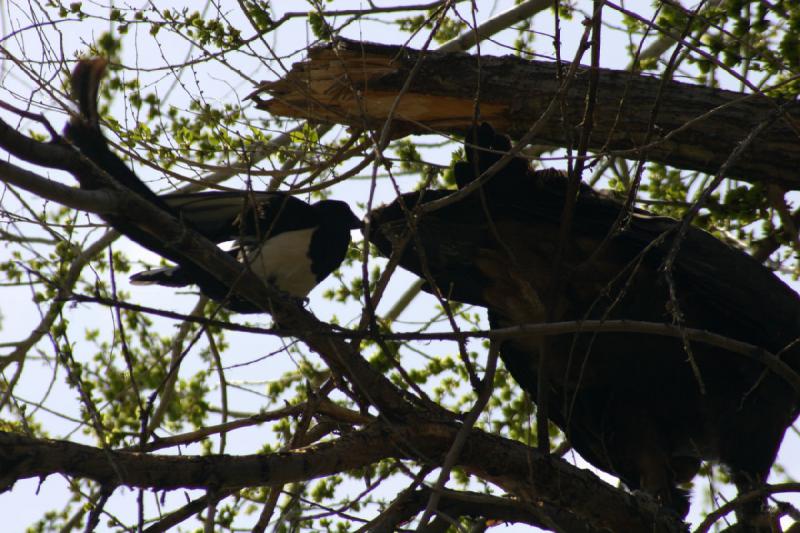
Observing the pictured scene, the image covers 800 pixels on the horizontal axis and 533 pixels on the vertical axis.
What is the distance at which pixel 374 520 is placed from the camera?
2.80 metres

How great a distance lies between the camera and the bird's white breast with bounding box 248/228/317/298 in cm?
396

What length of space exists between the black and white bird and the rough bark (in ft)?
1.57

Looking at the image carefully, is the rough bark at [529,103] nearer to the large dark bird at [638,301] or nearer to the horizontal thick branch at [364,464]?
the large dark bird at [638,301]

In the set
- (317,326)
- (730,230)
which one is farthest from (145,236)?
(730,230)

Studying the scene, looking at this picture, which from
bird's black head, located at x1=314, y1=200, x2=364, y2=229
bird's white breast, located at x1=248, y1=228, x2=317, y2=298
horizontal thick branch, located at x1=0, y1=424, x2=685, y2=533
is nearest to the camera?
horizontal thick branch, located at x1=0, y1=424, x2=685, y2=533

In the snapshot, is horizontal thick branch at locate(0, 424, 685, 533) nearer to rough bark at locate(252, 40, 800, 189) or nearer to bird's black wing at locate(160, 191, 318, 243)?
bird's black wing at locate(160, 191, 318, 243)

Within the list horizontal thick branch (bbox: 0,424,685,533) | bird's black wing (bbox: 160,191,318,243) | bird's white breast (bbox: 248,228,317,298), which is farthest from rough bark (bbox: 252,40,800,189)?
horizontal thick branch (bbox: 0,424,685,533)

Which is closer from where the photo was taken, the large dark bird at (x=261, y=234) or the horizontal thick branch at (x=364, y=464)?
the horizontal thick branch at (x=364, y=464)

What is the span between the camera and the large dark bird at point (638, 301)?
365 cm

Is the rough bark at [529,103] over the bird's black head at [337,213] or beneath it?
over

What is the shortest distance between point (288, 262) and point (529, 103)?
130cm

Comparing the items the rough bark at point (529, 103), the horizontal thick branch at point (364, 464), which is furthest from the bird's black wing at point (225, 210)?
the horizontal thick branch at point (364, 464)

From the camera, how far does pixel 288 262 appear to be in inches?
158

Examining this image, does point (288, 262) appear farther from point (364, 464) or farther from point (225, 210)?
point (364, 464)
